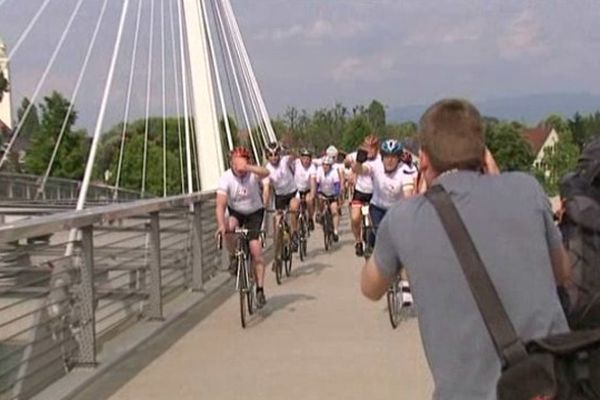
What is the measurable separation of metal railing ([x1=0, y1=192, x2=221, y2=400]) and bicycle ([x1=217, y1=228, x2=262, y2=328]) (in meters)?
0.71

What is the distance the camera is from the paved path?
7074mm

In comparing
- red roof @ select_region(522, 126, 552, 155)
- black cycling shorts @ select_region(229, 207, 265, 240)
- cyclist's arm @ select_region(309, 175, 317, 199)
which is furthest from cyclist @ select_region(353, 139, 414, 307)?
red roof @ select_region(522, 126, 552, 155)

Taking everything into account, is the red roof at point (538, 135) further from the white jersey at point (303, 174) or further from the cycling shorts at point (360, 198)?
the cycling shorts at point (360, 198)

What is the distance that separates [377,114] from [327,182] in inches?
2225

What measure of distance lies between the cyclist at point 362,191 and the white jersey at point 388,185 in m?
0.70

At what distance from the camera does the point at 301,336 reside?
9.16 metres

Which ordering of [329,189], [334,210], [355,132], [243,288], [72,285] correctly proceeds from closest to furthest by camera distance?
[72,285], [243,288], [334,210], [329,189], [355,132]

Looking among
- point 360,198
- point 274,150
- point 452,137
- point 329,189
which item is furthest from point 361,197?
point 452,137

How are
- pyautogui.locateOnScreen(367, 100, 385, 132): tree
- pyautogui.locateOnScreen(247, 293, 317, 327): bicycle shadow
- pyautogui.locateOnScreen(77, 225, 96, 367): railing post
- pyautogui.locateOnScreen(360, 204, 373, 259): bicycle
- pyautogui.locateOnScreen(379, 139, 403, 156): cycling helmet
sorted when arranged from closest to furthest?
pyautogui.locateOnScreen(77, 225, 96, 367): railing post, pyautogui.locateOnScreen(247, 293, 317, 327): bicycle shadow, pyautogui.locateOnScreen(379, 139, 403, 156): cycling helmet, pyautogui.locateOnScreen(360, 204, 373, 259): bicycle, pyautogui.locateOnScreen(367, 100, 385, 132): tree

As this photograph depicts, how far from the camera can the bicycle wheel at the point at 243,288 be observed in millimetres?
9750

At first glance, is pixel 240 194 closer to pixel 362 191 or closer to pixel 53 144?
pixel 362 191

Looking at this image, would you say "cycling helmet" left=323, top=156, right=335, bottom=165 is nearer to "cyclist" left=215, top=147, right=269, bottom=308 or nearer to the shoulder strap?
"cyclist" left=215, top=147, right=269, bottom=308

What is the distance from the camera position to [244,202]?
35.6ft

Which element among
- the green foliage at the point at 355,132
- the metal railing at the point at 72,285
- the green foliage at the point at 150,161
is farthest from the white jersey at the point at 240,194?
the green foliage at the point at 355,132
